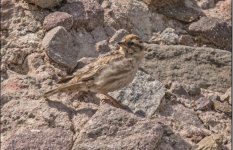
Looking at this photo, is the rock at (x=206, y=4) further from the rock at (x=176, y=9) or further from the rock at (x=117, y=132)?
the rock at (x=117, y=132)

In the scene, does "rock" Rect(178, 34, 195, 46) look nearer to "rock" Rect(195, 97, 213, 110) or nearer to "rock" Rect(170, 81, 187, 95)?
"rock" Rect(170, 81, 187, 95)

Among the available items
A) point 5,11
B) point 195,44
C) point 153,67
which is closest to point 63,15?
point 5,11


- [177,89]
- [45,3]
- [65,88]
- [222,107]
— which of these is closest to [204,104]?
[222,107]

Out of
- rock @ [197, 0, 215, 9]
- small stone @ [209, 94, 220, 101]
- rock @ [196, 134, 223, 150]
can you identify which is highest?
rock @ [197, 0, 215, 9]

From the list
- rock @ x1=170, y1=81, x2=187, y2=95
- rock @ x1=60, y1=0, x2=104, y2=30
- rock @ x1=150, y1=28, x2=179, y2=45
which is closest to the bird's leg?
rock @ x1=170, y1=81, x2=187, y2=95

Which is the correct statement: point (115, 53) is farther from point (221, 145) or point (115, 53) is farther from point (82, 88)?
point (221, 145)
